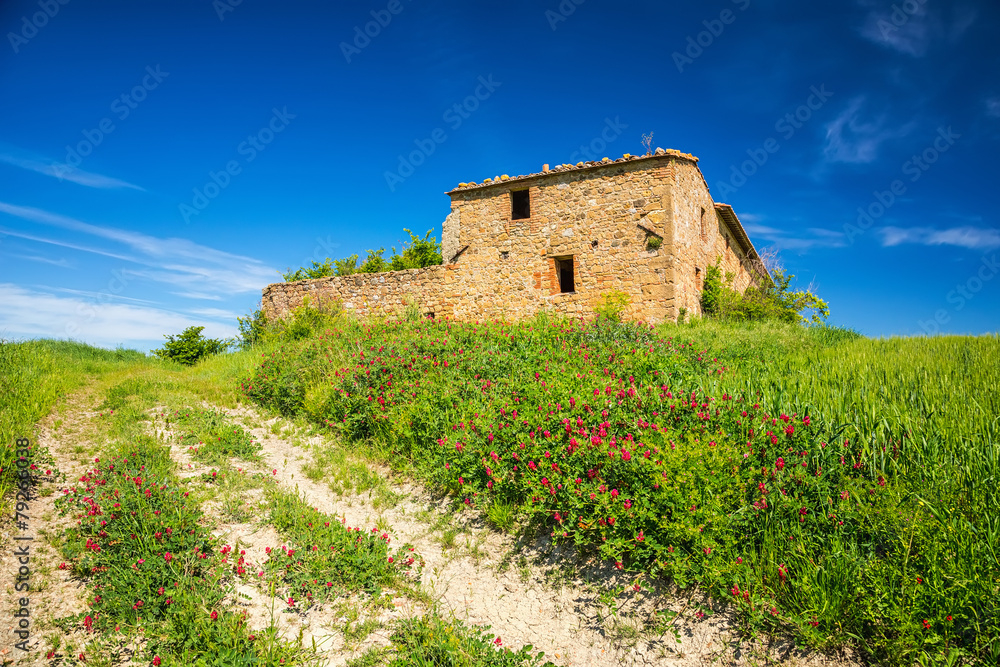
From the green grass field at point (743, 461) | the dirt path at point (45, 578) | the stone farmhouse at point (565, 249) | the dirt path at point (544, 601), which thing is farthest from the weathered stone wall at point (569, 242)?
the dirt path at point (45, 578)

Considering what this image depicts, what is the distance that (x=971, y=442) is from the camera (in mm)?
4008

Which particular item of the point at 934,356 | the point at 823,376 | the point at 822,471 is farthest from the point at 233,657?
the point at 934,356

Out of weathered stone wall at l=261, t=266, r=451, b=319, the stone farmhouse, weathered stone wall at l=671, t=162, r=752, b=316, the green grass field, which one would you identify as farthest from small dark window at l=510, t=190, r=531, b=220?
the green grass field

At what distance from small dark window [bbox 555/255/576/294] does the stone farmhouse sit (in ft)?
0.10

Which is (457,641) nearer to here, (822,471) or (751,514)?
(751,514)

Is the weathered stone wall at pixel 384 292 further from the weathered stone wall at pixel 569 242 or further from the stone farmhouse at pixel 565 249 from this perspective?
the weathered stone wall at pixel 569 242

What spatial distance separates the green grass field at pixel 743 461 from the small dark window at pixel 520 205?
319 inches

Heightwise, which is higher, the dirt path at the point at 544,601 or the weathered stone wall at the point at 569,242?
the weathered stone wall at the point at 569,242

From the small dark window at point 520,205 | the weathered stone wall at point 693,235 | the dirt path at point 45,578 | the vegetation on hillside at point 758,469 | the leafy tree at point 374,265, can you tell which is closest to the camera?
the vegetation on hillside at point 758,469

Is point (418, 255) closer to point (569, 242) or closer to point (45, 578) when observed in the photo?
point (569, 242)

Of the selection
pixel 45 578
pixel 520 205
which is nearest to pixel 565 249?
pixel 520 205

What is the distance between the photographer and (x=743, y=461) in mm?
4062

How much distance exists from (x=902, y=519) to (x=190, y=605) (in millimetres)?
5025

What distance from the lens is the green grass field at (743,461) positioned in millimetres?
3143
